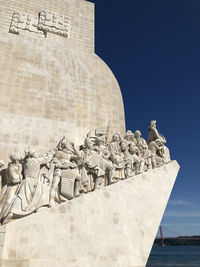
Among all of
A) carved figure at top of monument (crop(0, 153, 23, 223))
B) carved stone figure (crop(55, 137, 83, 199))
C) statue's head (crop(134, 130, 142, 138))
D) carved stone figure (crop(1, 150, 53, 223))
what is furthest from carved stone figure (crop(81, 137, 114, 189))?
statue's head (crop(134, 130, 142, 138))

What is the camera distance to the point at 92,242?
5.63 meters

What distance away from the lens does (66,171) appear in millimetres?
6648

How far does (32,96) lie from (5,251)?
16.7 feet

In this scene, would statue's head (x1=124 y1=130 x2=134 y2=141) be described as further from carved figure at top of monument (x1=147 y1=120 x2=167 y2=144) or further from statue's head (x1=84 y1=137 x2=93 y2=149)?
statue's head (x1=84 y1=137 x2=93 y2=149)

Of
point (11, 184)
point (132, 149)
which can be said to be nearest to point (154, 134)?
point (132, 149)

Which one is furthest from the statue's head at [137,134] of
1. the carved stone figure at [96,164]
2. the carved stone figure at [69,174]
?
the carved stone figure at [69,174]

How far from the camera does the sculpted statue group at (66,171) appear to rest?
594cm

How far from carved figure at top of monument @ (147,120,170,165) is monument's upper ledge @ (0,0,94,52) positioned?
15.2 feet

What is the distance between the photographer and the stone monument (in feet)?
18.0

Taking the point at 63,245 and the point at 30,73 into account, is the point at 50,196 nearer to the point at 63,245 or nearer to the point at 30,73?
the point at 63,245

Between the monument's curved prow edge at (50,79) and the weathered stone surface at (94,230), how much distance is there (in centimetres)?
270

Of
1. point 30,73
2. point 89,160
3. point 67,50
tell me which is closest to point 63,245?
point 89,160

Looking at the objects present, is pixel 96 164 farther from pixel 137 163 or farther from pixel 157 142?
pixel 157 142

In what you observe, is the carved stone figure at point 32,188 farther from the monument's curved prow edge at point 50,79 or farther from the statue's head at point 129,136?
the statue's head at point 129,136
